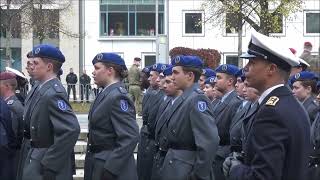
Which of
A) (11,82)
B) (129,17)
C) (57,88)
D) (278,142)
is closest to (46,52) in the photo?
(57,88)

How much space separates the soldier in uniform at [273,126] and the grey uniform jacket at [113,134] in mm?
2209

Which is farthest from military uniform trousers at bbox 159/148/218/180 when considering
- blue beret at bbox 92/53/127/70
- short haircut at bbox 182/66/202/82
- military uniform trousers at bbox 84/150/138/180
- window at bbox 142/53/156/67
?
A: window at bbox 142/53/156/67

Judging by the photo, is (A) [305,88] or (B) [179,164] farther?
(A) [305,88]

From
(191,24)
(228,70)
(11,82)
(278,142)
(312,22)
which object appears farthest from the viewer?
(312,22)

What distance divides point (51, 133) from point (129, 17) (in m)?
38.2

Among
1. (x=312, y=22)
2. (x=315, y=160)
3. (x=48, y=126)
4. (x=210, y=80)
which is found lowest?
(x=315, y=160)

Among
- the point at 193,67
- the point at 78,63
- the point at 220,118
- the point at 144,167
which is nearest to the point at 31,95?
the point at 193,67

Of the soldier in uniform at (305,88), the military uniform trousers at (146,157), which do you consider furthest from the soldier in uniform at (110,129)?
the military uniform trousers at (146,157)

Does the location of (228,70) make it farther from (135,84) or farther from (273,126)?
(135,84)

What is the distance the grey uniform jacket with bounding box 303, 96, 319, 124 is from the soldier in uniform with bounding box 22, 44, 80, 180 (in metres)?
2.99

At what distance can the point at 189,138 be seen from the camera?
624 centimetres

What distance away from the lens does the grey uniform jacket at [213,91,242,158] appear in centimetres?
791

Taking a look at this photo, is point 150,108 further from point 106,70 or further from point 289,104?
point 289,104

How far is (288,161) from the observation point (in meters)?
3.91
